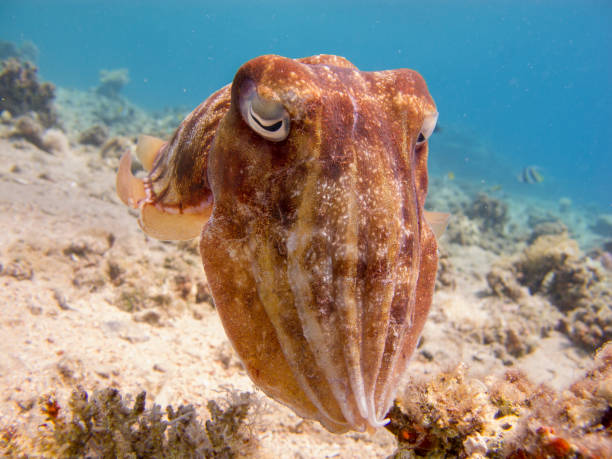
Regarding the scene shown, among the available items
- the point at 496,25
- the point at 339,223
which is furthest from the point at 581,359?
the point at 496,25

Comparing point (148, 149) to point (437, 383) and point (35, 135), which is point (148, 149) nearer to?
point (437, 383)

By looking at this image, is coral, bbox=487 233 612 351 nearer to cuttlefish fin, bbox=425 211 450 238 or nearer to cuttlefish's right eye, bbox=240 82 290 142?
cuttlefish fin, bbox=425 211 450 238

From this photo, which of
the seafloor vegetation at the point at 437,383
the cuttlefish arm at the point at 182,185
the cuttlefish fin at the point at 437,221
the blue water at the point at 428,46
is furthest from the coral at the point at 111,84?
the blue water at the point at 428,46

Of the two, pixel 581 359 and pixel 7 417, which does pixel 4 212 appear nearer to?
pixel 7 417

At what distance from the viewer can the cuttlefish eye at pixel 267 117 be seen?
4.13ft

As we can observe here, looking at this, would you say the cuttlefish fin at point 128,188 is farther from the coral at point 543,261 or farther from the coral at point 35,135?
the coral at point 35,135

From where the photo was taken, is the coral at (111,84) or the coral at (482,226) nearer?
the coral at (482,226)

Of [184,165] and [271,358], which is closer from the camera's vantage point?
[271,358]

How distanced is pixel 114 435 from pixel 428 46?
162880 mm

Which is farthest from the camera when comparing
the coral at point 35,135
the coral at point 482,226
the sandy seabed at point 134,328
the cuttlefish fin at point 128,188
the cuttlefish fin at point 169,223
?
the coral at point 482,226

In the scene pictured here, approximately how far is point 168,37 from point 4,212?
7410 inches

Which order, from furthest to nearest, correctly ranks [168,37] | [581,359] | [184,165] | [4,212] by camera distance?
[168,37], [581,359], [4,212], [184,165]

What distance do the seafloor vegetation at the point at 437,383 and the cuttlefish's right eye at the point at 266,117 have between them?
5.61 ft

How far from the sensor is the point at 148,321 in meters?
3.69
